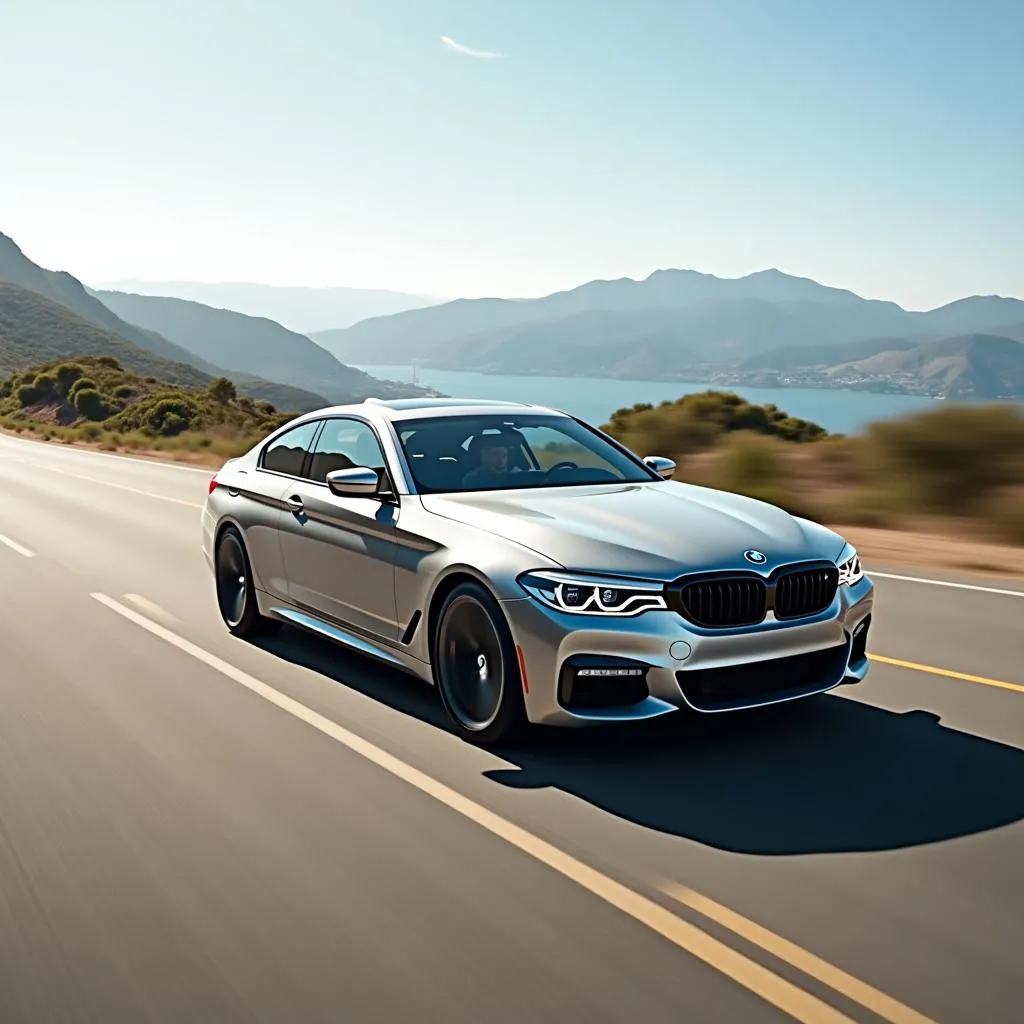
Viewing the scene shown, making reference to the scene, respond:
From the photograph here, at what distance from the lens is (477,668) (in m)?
5.94

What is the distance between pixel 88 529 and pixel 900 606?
943cm

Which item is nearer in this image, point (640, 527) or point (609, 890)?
point (609, 890)

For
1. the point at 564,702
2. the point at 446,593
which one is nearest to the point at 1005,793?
the point at 564,702

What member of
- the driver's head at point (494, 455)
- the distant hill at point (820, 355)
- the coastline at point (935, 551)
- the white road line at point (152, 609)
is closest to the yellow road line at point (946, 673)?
the driver's head at point (494, 455)

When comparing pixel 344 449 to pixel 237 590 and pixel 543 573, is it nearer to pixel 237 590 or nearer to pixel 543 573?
pixel 237 590

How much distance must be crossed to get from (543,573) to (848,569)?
153cm

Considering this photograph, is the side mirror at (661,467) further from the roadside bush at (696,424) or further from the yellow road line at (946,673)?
the roadside bush at (696,424)

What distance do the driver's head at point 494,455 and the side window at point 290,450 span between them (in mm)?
1323

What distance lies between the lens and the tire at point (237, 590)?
8.33 meters

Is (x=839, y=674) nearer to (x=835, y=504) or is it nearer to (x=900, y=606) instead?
(x=900, y=606)

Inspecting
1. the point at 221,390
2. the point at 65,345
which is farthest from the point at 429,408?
the point at 65,345

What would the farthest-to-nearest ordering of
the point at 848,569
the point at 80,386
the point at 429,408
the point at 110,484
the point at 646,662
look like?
the point at 80,386 → the point at 110,484 → the point at 429,408 → the point at 848,569 → the point at 646,662

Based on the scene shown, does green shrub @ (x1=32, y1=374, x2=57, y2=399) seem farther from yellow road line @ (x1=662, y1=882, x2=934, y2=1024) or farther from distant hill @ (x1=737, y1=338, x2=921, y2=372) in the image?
distant hill @ (x1=737, y1=338, x2=921, y2=372)

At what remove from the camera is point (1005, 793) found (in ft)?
17.0
